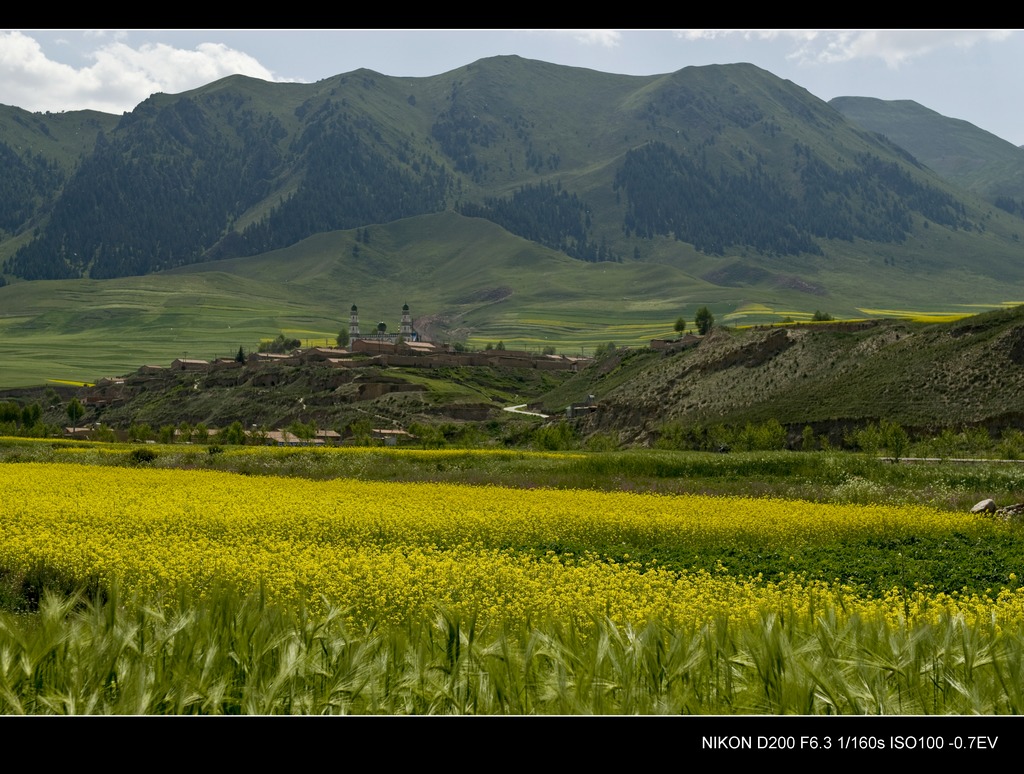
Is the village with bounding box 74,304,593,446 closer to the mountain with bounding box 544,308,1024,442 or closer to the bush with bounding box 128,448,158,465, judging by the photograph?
the mountain with bounding box 544,308,1024,442

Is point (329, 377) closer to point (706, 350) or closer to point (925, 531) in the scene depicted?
point (706, 350)

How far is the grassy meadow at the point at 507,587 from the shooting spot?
6.14 metres

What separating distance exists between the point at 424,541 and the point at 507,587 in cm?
723

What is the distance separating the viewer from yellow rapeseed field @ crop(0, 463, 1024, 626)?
15328 millimetres

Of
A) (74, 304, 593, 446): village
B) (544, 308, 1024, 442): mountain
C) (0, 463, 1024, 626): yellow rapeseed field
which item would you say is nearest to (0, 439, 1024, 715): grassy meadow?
(0, 463, 1024, 626): yellow rapeseed field

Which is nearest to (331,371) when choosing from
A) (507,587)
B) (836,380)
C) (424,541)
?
(836,380)

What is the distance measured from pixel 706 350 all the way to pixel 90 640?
11175 cm

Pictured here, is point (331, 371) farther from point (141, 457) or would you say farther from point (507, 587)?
point (507, 587)

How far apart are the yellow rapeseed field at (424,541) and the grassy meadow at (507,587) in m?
0.10

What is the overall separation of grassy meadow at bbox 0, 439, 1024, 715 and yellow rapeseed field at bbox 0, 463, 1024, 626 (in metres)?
0.10

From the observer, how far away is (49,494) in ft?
96.5

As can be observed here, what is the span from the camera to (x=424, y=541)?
23750mm

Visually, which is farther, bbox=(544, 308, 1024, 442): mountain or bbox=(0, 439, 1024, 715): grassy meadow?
bbox=(544, 308, 1024, 442): mountain

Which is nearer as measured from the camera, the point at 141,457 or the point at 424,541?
the point at 424,541
